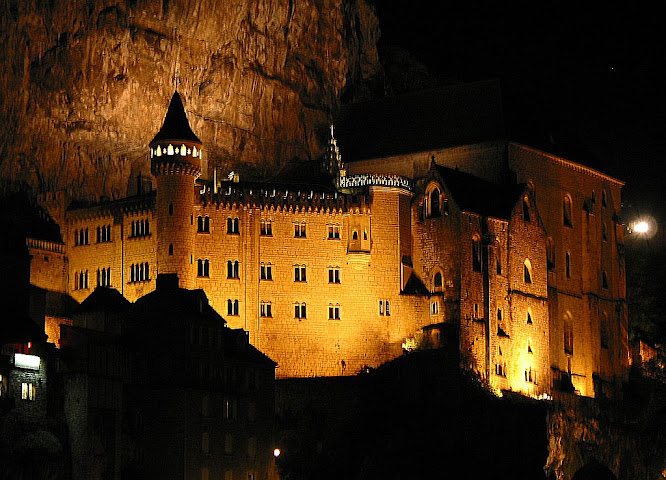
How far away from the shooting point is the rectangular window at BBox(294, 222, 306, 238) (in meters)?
108

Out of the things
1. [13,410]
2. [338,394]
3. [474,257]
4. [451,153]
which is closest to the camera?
[13,410]

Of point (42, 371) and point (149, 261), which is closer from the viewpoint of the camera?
point (42, 371)

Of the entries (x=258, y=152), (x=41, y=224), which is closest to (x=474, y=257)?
(x=258, y=152)

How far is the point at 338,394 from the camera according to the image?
101062 mm

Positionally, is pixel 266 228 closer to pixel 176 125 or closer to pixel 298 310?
pixel 298 310

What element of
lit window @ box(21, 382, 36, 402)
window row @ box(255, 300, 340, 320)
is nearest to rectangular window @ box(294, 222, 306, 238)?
window row @ box(255, 300, 340, 320)

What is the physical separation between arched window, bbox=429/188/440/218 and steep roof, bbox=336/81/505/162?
8.25 meters

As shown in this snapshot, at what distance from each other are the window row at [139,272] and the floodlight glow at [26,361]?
22.9 metres

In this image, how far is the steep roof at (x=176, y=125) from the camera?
347 feet

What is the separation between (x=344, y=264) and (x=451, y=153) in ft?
42.5

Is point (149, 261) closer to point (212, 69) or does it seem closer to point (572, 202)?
point (212, 69)

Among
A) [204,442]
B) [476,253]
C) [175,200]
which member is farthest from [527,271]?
[204,442]

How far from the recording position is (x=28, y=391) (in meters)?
82.4

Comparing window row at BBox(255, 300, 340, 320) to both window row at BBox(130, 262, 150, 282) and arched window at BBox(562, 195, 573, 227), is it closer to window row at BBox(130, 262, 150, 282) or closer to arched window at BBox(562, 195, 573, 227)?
window row at BBox(130, 262, 150, 282)
